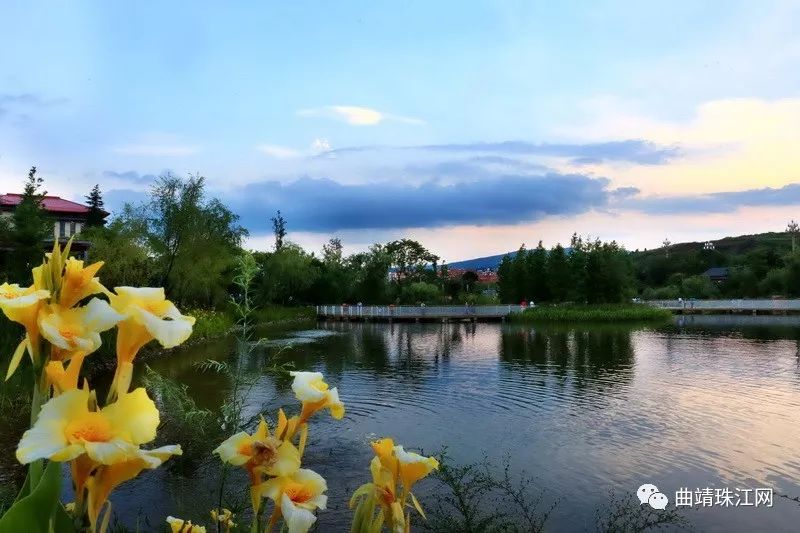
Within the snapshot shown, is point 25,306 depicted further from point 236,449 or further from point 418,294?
point 418,294

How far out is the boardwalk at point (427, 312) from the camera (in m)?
35.3

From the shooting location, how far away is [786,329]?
1007 inches

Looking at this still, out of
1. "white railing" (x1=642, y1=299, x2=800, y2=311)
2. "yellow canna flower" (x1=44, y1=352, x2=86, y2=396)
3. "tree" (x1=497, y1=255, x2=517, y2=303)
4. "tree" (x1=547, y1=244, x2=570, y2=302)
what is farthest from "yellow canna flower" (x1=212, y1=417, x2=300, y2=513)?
"tree" (x1=497, y1=255, x2=517, y2=303)

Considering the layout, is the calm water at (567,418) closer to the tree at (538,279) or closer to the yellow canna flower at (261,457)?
the yellow canna flower at (261,457)

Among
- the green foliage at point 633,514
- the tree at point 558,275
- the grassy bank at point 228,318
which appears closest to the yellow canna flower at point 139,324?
the green foliage at point 633,514

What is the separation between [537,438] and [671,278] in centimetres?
5728

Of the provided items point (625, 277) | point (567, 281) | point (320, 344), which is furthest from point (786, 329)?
point (320, 344)

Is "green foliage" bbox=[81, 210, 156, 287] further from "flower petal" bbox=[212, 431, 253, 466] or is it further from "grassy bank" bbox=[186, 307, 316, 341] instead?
"flower petal" bbox=[212, 431, 253, 466]

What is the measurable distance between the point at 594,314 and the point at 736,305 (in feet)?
39.4

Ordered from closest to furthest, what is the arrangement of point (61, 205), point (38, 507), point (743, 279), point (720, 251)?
1. point (38, 507)
2. point (61, 205)
3. point (743, 279)
4. point (720, 251)

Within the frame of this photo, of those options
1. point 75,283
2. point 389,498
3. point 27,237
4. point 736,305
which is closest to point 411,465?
point 389,498

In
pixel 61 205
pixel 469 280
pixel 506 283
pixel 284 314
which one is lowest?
pixel 284 314

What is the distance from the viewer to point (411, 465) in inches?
41.4

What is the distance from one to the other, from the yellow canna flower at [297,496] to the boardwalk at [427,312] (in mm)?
34353
